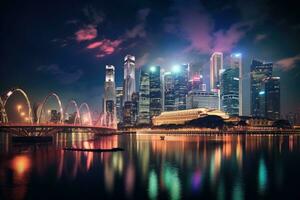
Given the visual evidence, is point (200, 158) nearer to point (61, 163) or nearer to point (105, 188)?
point (61, 163)

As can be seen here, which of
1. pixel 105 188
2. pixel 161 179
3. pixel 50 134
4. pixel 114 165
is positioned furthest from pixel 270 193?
pixel 50 134

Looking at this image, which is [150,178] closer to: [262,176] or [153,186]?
[153,186]

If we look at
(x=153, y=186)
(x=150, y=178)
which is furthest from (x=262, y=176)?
(x=153, y=186)

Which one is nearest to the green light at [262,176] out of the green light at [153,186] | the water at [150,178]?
the water at [150,178]

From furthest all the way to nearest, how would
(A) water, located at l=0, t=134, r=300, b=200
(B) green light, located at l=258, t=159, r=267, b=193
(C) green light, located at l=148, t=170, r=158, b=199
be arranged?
1. (B) green light, located at l=258, t=159, r=267, b=193
2. (A) water, located at l=0, t=134, r=300, b=200
3. (C) green light, located at l=148, t=170, r=158, b=199

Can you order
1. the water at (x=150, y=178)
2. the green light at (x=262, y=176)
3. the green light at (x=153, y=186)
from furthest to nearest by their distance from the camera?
the green light at (x=262, y=176) → the water at (x=150, y=178) → the green light at (x=153, y=186)

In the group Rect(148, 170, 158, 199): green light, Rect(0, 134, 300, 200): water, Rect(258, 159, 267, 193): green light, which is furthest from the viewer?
Rect(258, 159, 267, 193): green light

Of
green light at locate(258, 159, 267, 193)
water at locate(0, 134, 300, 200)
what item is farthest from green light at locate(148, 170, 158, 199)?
green light at locate(258, 159, 267, 193)

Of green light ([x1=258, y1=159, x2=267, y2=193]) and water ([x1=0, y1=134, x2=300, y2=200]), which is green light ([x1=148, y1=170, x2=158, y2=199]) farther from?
green light ([x1=258, y1=159, x2=267, y2=193])

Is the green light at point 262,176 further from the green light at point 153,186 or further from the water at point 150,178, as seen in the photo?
the green light at point 153,186

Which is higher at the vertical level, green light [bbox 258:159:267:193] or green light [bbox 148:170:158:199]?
green light [bbox 148:170:158:199]

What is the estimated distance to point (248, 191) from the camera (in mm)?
36500

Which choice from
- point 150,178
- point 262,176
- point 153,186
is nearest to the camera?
point 153,186

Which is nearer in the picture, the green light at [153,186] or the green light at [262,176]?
the green light at [153,186]
